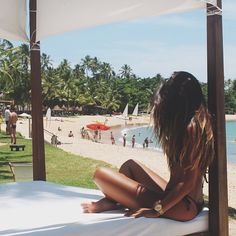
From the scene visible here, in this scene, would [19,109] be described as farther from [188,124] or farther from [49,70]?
[188,124]

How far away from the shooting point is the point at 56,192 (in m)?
3.28

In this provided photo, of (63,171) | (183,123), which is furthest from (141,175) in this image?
(63,171)

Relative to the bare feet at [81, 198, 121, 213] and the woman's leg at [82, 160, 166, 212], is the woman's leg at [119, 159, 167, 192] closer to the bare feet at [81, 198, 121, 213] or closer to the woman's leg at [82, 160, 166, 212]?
the woman's leg at [82, 160, 166, 212]

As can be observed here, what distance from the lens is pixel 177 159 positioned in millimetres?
2305

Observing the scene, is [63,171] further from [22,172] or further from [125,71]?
[125,71]

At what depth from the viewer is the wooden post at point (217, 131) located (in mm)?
2469

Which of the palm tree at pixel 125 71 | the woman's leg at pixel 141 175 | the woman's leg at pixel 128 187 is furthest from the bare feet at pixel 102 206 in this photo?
the palm tree at pixel 125 71

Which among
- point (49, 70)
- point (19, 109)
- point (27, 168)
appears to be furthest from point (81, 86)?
point (27, 168)

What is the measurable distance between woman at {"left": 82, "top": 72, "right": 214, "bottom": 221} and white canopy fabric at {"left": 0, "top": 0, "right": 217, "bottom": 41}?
0.62 m

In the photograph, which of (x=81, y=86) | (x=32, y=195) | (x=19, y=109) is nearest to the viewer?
(x=32, y=195)

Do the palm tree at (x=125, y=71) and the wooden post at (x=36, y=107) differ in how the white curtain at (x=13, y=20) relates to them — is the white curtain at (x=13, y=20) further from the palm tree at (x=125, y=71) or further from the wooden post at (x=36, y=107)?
the palm tree at (x=125, y=71)

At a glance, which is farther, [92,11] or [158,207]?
[92,11]

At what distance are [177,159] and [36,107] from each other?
88.1 inches

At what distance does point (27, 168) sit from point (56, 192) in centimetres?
219
